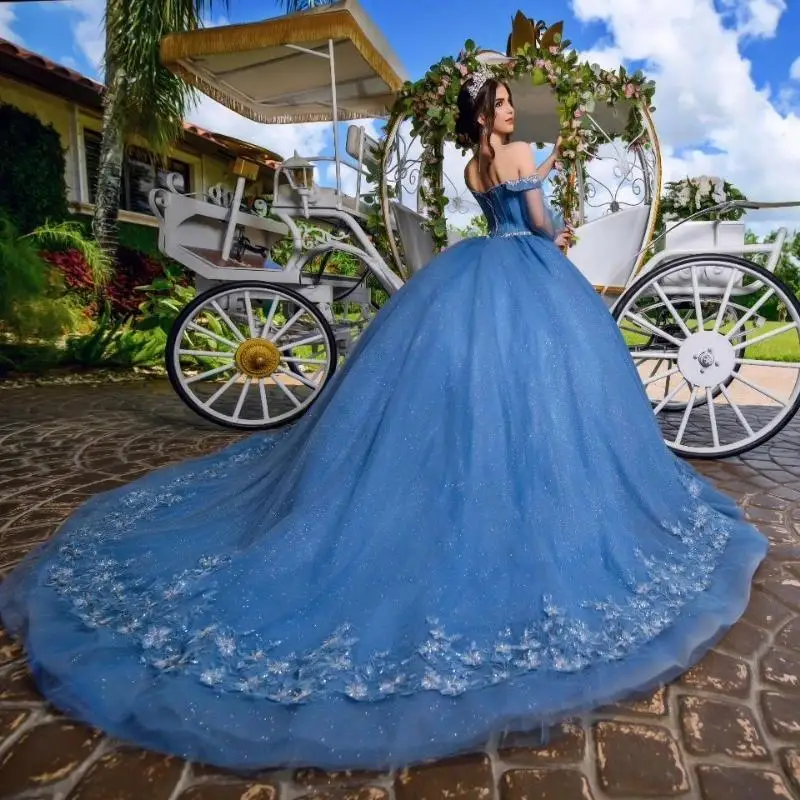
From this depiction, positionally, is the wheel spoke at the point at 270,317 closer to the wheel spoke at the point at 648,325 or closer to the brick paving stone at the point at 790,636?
the wheel spoke at the point at 648,325

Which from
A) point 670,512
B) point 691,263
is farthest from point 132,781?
point 691,263

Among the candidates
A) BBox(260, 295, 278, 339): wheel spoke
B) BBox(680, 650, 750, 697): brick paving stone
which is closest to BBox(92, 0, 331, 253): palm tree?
BBox(260, 295, 278, 339): wheel spoke

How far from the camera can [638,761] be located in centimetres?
146

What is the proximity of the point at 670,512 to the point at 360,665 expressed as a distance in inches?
58.7

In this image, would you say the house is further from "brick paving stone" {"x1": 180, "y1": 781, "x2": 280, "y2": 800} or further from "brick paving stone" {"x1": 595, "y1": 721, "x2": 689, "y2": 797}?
"brick paving stone" {"x1": 595, "y1": 721, "x2": 689, "y2": 797}

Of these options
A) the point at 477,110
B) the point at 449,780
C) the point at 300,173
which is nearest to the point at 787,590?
the point at 449,780

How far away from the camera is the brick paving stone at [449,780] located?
136cm

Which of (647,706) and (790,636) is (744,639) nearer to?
(790,636)

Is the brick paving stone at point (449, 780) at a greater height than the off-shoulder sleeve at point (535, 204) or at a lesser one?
lesser

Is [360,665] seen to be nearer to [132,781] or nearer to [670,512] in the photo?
[132,781]

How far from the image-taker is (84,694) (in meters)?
1.58

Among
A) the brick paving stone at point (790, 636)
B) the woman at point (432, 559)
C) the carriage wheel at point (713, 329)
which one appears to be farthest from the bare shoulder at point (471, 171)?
the brick paving stone at point (790, 636)

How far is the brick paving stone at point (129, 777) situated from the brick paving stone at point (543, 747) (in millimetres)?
779

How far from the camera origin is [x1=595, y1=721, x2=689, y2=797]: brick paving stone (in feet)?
4.53
